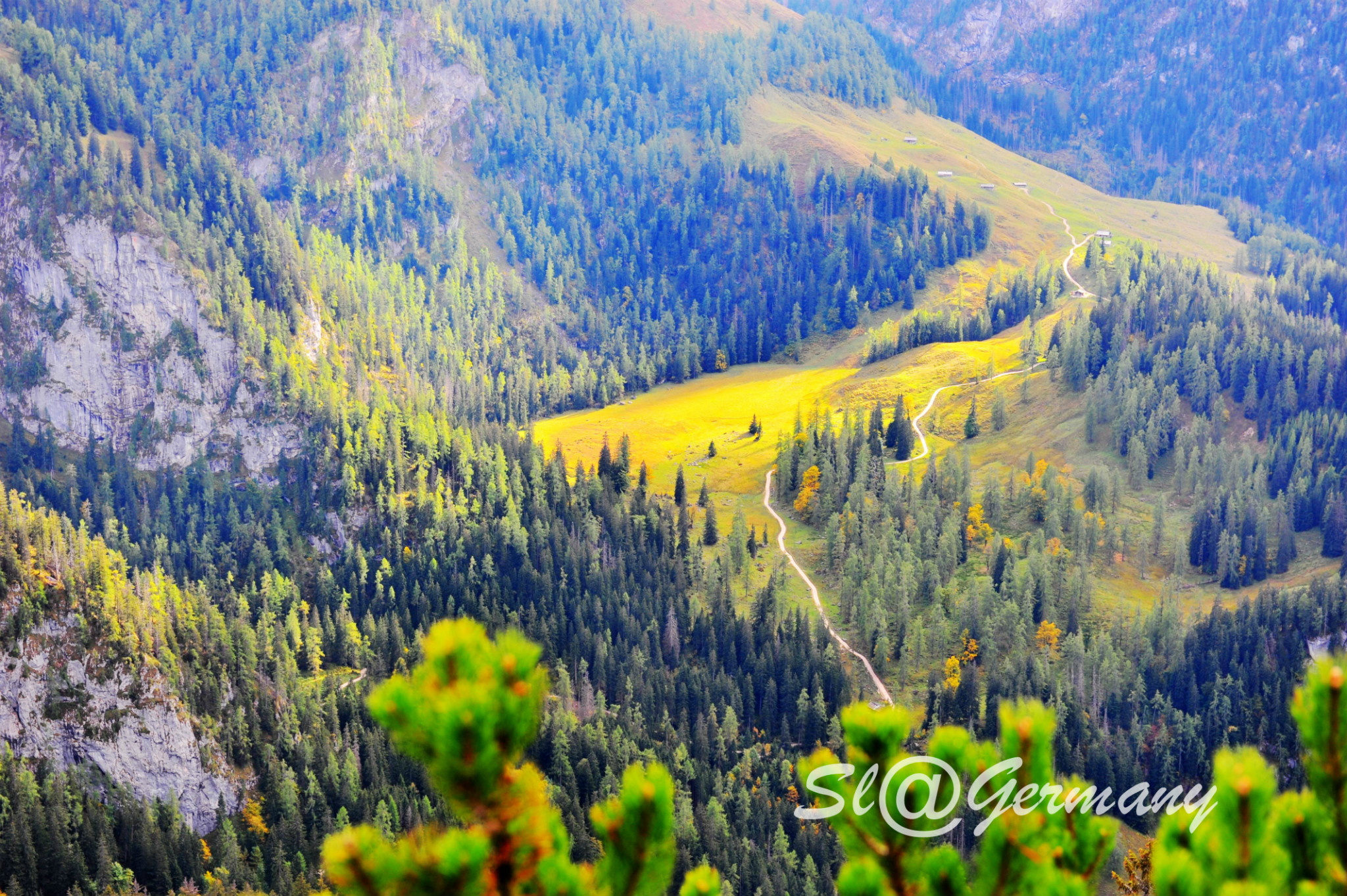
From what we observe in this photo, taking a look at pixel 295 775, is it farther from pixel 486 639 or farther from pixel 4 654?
pixel 486 639

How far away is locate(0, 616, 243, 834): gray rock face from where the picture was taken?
136m

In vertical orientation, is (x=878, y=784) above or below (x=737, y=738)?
above

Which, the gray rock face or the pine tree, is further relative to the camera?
the gray rock face

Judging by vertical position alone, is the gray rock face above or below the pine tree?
below

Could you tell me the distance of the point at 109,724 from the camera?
141 meters

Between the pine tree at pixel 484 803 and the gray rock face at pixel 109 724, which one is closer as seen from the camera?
the pine tree at pixel 484 803

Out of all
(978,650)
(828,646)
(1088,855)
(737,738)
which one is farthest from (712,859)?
(1088,855)

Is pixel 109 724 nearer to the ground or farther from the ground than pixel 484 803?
nearer to the ground

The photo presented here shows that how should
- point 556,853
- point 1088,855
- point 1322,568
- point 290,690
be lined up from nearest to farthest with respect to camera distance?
1. point 556,853
2. point 1088,855
3. point 290,690
4. point 1322,568

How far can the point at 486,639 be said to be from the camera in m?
13.1

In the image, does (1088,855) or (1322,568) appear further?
(1322,568)

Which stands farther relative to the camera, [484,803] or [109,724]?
[109,724]

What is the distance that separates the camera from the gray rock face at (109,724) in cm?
13575

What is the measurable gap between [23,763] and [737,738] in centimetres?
8720
